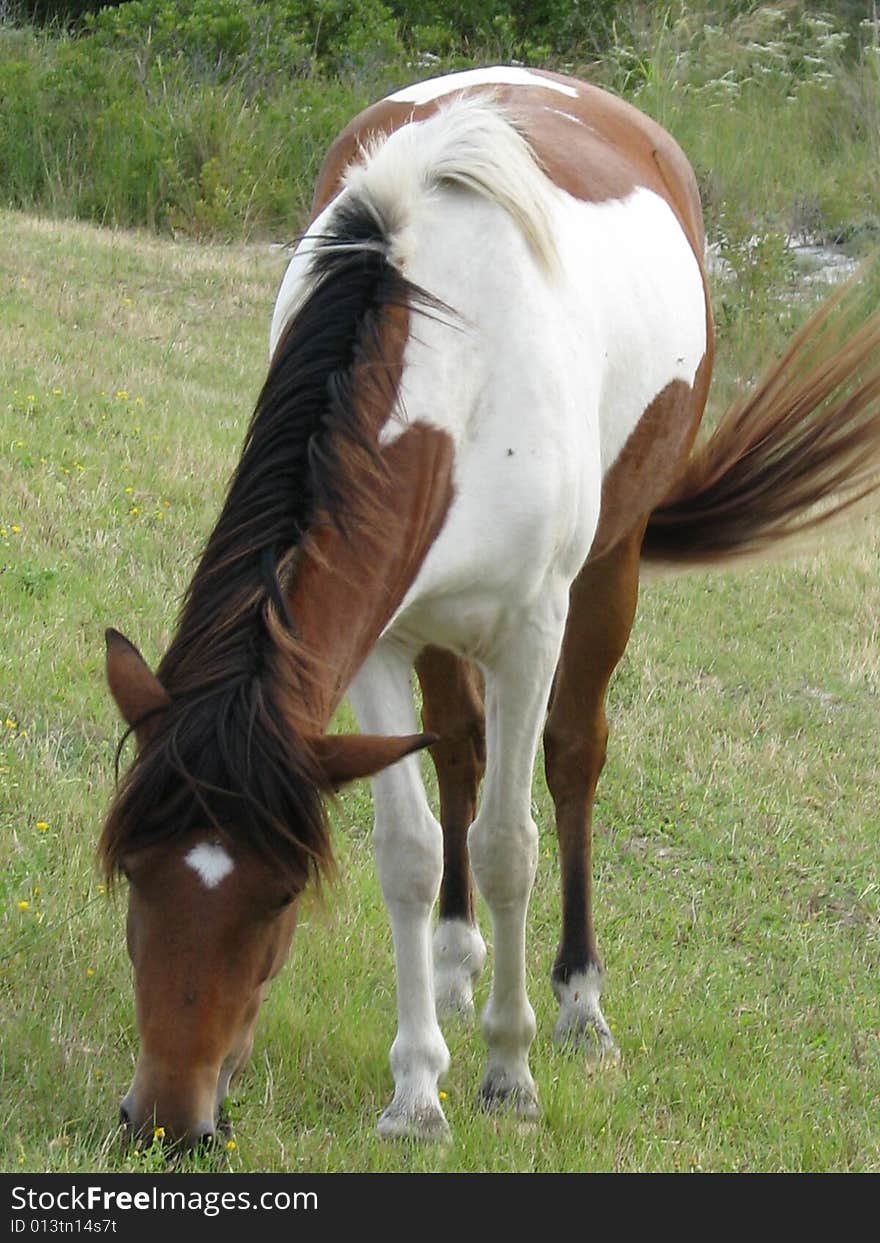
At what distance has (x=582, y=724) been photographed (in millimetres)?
4043

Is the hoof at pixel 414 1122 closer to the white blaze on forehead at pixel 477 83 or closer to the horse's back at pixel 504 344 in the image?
the horse's back at pixel 504 344

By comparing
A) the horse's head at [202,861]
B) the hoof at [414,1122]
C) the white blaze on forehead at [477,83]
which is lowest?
the hoof at [414,1122]

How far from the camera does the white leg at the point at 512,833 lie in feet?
10.6

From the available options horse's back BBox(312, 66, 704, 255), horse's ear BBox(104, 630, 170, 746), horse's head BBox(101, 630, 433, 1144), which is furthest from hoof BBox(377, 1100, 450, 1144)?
horse's back BBox(312, 66, 704, 255)

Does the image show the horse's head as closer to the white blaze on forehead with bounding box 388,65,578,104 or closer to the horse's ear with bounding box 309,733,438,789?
the horse's ear with bounding box 309,733,438,789

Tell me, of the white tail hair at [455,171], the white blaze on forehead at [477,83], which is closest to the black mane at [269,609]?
the white tail hair at [455,171]

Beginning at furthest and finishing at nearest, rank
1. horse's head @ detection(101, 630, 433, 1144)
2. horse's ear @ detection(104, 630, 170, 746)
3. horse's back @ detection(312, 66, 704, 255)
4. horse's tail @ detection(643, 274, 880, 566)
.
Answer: horse's tail @ detection(643, 274, 880, 566)
horse's back @ detection(312, 66, 704, 255)
horse's ear @ detection(104, 630, 170, 746)
horse's head @ detection(101, 630, 433, 1144)

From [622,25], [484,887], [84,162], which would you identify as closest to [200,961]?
[484,887]

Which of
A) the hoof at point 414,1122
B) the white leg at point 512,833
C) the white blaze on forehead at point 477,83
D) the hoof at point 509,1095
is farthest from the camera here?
the white blaze on forehead at point 477,83

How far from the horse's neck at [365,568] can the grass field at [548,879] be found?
370mm

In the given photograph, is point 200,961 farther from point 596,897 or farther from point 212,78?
point 212,78

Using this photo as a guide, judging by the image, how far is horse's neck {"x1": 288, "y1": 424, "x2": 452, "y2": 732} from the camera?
2574 millimetres

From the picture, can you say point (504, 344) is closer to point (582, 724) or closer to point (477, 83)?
point (477, 83)

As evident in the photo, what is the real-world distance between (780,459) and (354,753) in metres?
2.56
